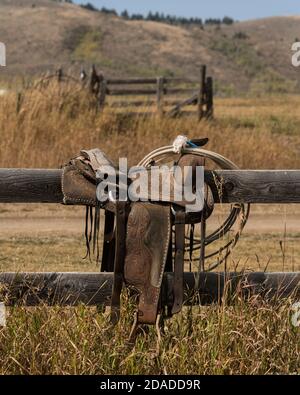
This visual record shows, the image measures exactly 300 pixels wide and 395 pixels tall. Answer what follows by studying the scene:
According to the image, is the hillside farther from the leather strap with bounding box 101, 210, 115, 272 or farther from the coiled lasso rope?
the leather strap with bounding box 101, 210, 115, 272

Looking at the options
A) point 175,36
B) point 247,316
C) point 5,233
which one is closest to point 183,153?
point 247,316

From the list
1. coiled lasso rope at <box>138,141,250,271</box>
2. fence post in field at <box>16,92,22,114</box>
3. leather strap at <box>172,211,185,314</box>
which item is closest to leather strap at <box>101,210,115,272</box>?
leather strap at <box>172,211,185,314</box>

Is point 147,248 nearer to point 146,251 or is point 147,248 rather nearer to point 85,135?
point 146,251

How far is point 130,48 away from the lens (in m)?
82.3

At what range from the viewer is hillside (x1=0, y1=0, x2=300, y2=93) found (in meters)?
74.0

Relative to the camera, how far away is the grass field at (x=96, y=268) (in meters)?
4.36

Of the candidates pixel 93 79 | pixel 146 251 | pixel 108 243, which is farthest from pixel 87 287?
pixel 93 79

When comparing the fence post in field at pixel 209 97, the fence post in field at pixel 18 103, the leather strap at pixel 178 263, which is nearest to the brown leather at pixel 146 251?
the leather strap at pixel 178 263

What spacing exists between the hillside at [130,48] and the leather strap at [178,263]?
63.6m

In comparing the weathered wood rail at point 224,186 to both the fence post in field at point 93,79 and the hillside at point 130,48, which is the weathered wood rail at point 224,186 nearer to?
the fence post in field at point 93,79

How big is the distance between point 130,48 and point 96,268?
7555 centimetres

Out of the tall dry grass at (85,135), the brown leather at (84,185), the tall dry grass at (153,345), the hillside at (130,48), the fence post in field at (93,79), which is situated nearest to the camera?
the tall dry grass at (153,345)
